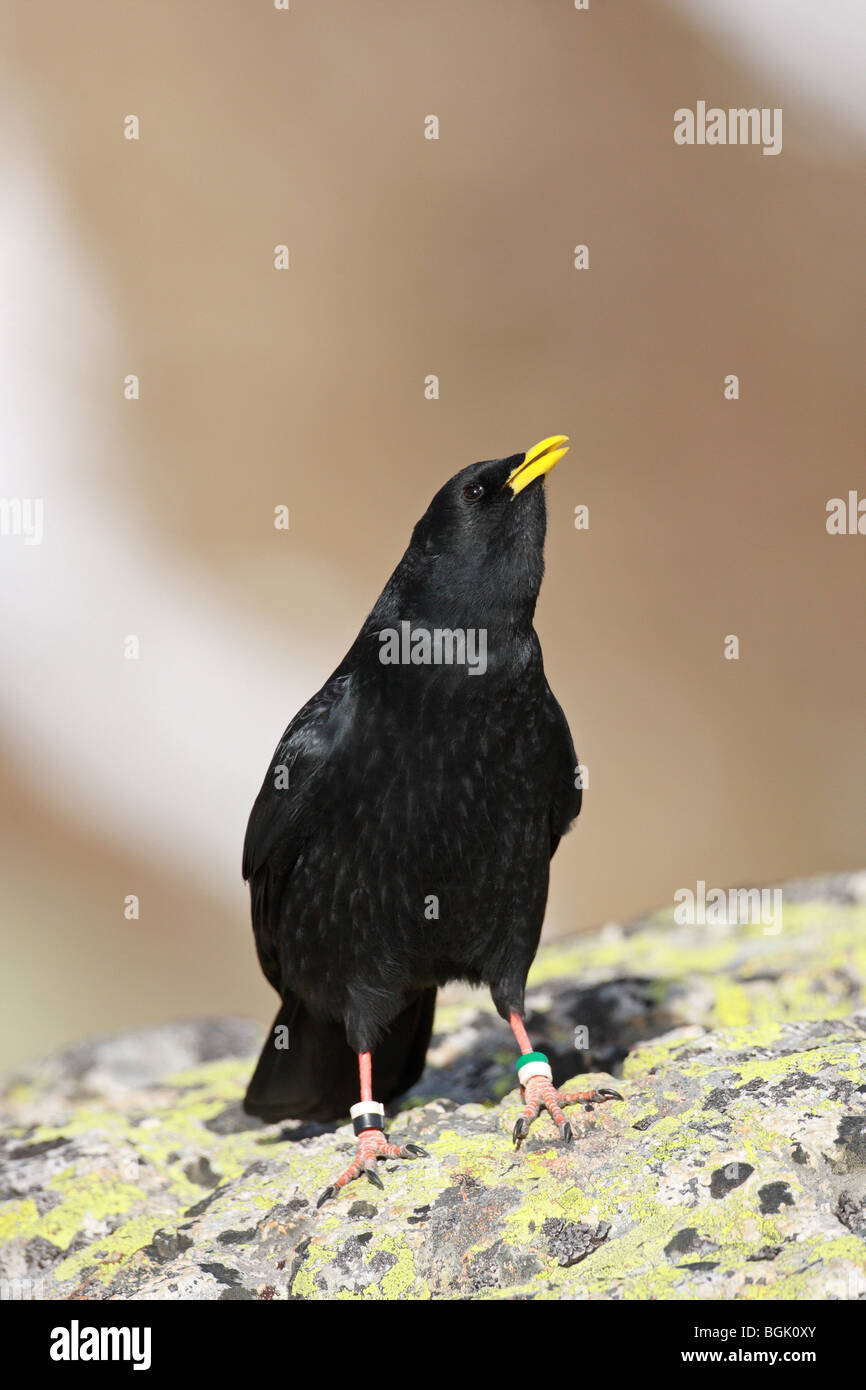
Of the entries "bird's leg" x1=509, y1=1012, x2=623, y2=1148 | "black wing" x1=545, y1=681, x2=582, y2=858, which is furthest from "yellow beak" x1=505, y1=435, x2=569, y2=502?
"bird's leg" x1=509, y1=1012, x2=623, y2=1148

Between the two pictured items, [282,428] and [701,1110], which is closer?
[701,1110]

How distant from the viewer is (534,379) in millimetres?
16438

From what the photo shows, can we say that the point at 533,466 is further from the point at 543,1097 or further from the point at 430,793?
the point at 543,1097

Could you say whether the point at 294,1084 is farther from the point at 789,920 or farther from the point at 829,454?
the point at 829,454

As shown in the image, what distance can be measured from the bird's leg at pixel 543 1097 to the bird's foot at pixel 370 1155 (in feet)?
1.33

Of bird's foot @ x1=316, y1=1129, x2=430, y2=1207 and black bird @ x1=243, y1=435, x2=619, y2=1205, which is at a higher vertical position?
black bird @ x1=243, y1=435, x2=619, y2=1205

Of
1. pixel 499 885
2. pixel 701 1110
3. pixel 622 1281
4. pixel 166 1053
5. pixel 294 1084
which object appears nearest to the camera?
pixel 622 1281

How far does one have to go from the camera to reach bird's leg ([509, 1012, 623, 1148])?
13.1 feet

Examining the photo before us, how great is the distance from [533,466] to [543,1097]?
98.7 inches

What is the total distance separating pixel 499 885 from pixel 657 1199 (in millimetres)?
1430

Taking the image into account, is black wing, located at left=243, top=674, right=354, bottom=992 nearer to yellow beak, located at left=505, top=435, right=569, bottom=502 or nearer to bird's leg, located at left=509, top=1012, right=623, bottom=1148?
yellow beak, located at left=505, top=435, right=569, bottom=502

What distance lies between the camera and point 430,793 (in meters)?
4.41

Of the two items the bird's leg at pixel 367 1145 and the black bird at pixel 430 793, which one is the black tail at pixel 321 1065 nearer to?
the black bird at pixel 430 793

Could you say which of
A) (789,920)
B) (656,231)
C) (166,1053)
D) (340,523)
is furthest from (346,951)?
(656,231)
